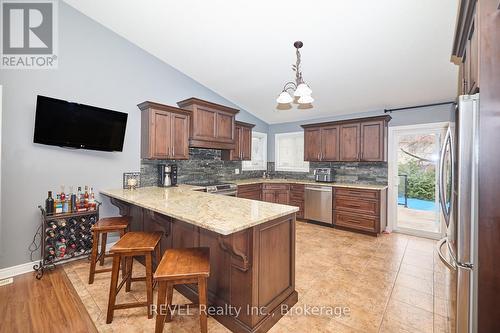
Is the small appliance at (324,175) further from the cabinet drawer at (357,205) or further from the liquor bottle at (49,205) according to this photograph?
the liquor bottle at (49,205)

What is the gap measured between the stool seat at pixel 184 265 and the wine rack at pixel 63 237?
6.14ft

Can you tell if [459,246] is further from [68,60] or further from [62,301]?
[68,60]

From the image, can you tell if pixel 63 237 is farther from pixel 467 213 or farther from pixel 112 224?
pixel 467 213

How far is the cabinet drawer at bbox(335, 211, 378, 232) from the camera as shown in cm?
408

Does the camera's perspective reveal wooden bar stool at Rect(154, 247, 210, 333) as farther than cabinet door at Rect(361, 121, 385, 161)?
No

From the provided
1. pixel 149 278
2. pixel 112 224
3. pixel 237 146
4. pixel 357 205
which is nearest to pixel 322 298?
pixel 149 278

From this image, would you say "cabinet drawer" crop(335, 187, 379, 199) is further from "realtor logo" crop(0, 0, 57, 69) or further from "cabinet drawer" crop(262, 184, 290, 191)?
"realtor logo" crop(0, 0, 57, 69)

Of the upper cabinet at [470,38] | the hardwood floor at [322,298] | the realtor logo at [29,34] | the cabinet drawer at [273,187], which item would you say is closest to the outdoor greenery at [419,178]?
the hardwood floor at [322,298]

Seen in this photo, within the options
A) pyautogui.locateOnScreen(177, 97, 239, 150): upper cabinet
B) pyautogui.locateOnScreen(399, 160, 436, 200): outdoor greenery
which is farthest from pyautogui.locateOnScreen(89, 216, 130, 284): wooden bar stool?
pyautogui.locateOnScreen(399, 160, 436, 200): outdoor greenery

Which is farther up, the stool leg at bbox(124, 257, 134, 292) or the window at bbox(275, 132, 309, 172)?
the window at bbox(275, 132, 309, 172)

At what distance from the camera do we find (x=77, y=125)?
283cm

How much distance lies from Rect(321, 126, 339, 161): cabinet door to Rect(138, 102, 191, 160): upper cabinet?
9.74 feet

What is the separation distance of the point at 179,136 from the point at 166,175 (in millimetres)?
708

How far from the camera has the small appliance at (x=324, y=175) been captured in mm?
4883
